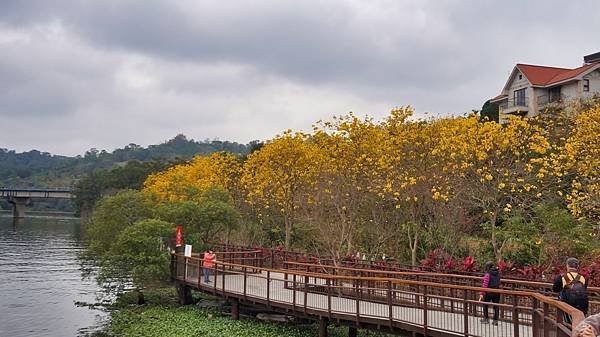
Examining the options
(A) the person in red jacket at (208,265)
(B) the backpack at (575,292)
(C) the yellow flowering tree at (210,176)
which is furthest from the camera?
(C) the yellow flowering tree at (210,176)

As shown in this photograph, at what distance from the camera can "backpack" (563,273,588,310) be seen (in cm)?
966

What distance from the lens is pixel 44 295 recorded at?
100 feet

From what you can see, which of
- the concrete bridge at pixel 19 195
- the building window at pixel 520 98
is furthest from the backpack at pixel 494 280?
the concrete bridge at pixel 19 195

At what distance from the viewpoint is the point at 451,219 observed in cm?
2495

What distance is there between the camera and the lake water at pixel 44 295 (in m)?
23.2

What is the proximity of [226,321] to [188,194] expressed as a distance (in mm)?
13902

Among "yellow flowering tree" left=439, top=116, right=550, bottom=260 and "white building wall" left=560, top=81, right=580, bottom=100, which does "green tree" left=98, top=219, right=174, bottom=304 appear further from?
"white building wall" left=560, top=81, right=580, bottom=100

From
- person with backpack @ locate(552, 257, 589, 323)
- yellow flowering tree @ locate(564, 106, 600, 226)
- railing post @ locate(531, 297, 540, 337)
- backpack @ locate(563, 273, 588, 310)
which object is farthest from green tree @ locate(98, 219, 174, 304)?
backpack @ locate(563, 273, 588, 310)

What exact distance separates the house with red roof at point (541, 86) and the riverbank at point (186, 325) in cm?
3124

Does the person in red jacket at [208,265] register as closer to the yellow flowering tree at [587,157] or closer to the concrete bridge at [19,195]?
the yellow flowering tree at [587,157]

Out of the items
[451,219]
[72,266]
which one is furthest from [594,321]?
[72,266]

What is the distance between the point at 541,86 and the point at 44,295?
131ft

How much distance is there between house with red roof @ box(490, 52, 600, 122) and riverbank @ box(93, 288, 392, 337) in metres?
31.2

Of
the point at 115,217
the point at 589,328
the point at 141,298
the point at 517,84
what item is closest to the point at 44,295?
the point at 115,217
